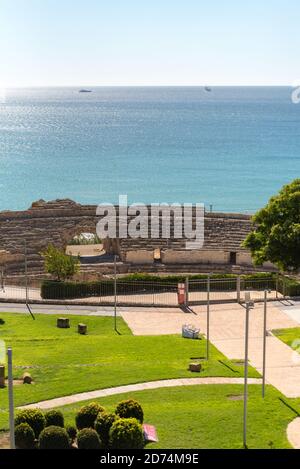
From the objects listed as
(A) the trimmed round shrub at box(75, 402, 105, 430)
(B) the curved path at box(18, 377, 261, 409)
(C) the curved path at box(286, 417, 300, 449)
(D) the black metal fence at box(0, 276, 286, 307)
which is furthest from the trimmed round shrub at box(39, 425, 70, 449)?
(D) the black metal fence at box(0, 276, 286, 307)

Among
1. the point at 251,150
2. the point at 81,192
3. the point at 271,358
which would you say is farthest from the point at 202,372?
the point at 251,150

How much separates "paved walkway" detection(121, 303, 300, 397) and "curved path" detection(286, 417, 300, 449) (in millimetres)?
3193

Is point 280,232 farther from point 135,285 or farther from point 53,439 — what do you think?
point 53,439

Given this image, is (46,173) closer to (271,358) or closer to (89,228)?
(89,228)

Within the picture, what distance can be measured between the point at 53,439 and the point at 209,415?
661 cm

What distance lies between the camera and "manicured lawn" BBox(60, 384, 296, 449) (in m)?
26.4

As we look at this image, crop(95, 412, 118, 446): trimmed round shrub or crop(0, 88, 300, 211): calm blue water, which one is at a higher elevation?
crop(0, 88, 300, 211): calm blue water

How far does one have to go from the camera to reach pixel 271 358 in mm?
37062

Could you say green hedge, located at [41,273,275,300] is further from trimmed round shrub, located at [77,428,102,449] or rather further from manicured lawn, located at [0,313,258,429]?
trimmed round shrub, located at [77,428,102,449]

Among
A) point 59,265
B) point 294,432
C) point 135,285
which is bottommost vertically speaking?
point 294,432

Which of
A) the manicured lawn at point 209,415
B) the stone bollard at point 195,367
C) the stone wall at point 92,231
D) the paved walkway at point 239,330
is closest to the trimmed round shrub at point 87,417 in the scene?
the manicured lawn at point 209,415

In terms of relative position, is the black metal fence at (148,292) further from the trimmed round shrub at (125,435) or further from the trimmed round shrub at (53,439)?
the trimmed round shrub at (53,439)

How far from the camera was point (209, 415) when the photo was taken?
2848 centimetres

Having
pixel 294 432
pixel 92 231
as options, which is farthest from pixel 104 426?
pixel 92 231
